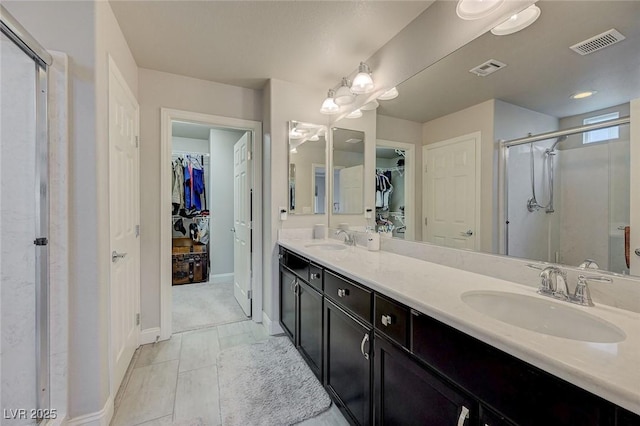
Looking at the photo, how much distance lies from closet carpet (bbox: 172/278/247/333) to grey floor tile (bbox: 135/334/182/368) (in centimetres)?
23

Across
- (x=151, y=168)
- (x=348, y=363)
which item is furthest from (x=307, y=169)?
(x=348, y=363)

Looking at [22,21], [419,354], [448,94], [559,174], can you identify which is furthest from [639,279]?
[22,21]

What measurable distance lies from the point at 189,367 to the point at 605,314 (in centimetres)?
242

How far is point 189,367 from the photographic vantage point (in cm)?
211

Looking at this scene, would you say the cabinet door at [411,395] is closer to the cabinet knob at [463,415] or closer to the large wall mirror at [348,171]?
the cabinet knob at [463,415]

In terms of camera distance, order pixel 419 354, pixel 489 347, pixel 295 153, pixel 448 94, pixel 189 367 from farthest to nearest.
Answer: pixel 295 153, pixel 189 367, pixel 448 94, pixel 419 354, pixel 489 347

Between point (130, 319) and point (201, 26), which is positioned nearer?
point (201, 26)

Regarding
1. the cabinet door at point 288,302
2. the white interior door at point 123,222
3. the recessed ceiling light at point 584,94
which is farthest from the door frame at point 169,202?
the recessed ceiling light at point 584,94

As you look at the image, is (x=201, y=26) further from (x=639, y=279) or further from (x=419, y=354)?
(x=639, y=279)

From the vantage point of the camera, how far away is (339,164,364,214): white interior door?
256cm

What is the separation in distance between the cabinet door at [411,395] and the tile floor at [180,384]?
577 mm

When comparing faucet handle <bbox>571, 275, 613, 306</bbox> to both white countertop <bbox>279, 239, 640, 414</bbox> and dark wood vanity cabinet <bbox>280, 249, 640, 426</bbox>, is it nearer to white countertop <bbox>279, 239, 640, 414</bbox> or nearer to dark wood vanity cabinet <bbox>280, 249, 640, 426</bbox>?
white countertop <bbox>279, 239, 640, 414</bbox>

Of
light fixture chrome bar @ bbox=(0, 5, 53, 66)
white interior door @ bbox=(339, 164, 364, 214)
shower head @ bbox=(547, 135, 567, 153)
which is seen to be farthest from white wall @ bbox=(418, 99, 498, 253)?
light fixture chrome bar @ bbox=(0, 5, 53, 66)

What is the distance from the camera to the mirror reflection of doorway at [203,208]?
14.0 ft
